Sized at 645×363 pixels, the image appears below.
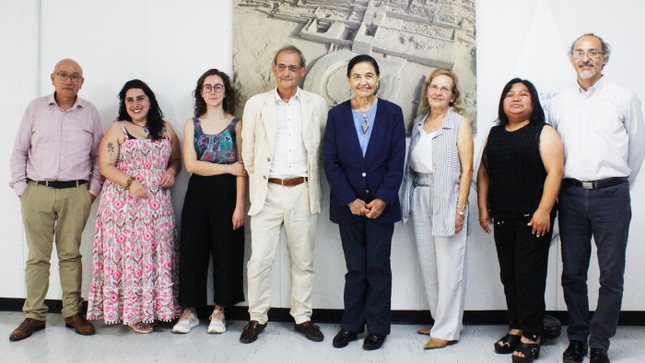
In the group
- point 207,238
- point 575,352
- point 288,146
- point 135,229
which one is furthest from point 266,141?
point 575,352

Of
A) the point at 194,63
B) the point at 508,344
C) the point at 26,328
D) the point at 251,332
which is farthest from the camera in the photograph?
the point at 194,63

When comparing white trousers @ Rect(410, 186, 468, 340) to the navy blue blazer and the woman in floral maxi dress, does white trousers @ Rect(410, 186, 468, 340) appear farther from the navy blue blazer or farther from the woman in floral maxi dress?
the woman in floral maxi dress

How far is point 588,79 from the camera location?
2525 mm

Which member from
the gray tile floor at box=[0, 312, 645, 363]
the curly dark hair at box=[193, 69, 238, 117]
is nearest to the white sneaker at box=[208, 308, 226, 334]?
the gray tile floor at box=[0, 312, 645, 363]

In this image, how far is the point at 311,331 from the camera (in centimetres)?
287

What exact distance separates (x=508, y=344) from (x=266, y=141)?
1940mm

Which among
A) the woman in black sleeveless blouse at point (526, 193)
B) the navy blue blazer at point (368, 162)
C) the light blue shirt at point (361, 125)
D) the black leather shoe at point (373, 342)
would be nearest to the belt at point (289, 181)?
the navy blue blazer at point (368, 162)

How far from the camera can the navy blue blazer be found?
8.70 feet

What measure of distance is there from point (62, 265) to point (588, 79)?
3.58 meters

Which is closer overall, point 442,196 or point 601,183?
point 601,183

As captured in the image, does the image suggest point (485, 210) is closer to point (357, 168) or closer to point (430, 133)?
point (430, 133)

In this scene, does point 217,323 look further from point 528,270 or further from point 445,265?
point 528,270

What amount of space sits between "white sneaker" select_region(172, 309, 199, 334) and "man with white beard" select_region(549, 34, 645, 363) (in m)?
2.36

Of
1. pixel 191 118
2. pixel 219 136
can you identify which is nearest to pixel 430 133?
pixel 219 136
